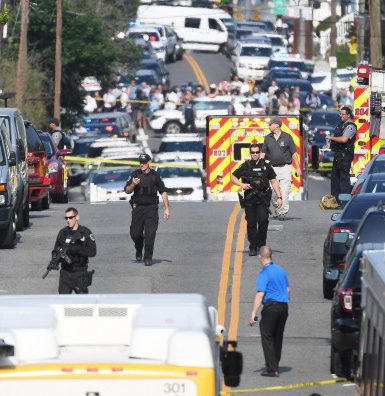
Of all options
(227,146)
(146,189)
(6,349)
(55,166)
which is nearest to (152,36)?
(227,146)

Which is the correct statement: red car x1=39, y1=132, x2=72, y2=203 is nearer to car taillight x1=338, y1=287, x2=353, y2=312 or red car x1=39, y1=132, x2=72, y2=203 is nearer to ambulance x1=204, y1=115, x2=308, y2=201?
ambulance x1=204, y1=115, x2=308, y2=201

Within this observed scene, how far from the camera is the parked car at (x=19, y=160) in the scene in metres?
26.2

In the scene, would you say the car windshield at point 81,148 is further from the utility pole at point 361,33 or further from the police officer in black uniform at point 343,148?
the police officer in black uniform at point 343,148

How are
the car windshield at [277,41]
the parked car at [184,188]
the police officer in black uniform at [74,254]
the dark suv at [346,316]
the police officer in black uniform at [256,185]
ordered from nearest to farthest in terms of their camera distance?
the dark suv at [346,316], the police officer in black uniform at [74,254], the police officer in black uniform at [256,185], the parked car at [184,188], the car windshield at [277,41]

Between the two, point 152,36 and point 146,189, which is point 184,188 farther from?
point 152,36

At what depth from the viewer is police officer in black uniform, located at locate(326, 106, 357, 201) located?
27.8 meters

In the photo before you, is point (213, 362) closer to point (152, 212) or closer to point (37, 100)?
point (152, 212)

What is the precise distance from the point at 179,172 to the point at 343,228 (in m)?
20.4

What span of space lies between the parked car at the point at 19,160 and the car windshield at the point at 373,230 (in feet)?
30.2

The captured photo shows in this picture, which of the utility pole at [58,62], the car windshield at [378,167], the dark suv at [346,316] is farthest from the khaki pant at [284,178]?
the utility pole at [58,62]

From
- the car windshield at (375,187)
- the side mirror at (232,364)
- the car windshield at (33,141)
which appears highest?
the side mirror at (232,364)

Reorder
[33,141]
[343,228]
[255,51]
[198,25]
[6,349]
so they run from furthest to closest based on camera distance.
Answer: [198,25]
[255,51]
[33,141]
[343,228]
[6,349]

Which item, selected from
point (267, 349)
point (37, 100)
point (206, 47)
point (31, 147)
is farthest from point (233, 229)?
point (206, 47)

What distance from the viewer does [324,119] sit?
191 feet
